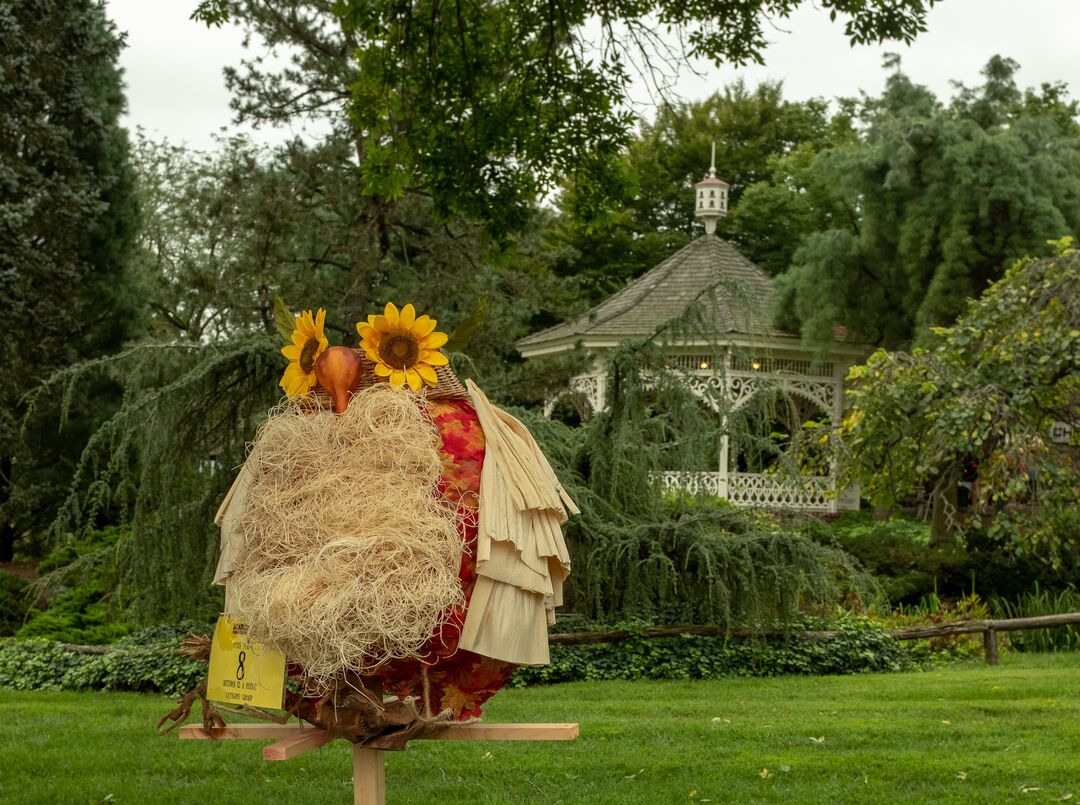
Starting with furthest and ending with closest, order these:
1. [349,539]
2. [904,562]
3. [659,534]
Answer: [904,562] < [659,534] < [349,539]

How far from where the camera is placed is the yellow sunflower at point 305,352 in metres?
4.09

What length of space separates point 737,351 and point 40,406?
29.5 ft

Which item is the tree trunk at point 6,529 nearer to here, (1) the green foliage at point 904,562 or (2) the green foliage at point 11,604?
(2) the green foliage at point 11,604

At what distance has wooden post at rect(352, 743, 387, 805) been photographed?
12.6ft

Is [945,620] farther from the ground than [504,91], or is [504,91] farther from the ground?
[504,91]

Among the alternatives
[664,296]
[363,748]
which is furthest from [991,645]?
[664,296]

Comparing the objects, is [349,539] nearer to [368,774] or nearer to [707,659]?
[368,774]

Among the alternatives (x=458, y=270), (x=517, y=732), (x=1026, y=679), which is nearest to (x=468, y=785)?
(x=517, y=732)

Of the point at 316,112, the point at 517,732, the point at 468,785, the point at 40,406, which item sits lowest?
the point at 468,785

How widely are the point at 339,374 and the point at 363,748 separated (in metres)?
1.07

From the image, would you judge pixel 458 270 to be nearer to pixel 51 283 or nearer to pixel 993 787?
pixel 51 283

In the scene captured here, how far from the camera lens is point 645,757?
705 centimetres

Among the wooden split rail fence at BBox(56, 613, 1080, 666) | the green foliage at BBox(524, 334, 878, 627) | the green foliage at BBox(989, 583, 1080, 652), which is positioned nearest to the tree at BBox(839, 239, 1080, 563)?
the green foliage at BBox(989, 583, 1080, 652)

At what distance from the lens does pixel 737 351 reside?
10656 millimetres
